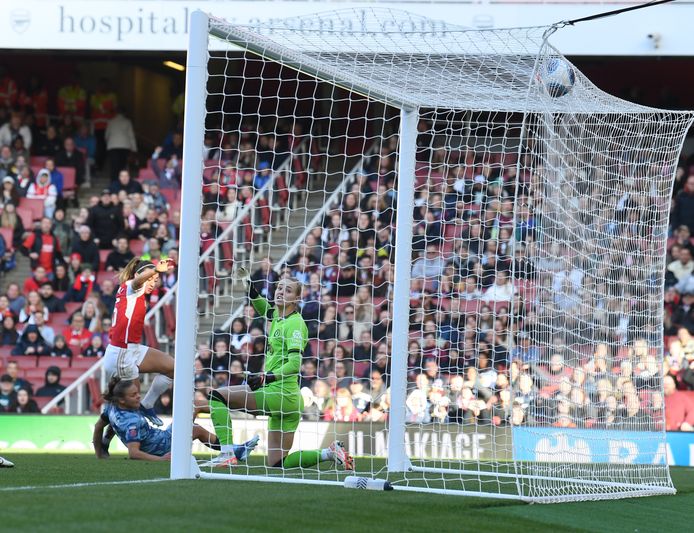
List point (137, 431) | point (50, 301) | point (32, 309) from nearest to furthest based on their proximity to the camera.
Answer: point (137, 431), point (32, 309), point (50, 301)

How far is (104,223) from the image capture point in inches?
789

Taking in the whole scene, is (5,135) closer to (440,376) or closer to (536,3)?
(536,3)

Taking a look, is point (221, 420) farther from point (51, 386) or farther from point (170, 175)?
point (170, 175)

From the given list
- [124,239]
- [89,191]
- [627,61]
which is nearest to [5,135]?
[89,191]

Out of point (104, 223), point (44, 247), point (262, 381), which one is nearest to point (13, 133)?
point (44, 247)

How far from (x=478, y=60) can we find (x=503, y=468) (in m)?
4.36

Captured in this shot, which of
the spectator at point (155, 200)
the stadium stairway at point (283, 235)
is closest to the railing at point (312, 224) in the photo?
the stadium stairway at point (283, 235)

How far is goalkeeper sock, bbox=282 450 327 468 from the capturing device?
34.0 ft

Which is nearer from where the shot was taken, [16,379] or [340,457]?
[340,457]

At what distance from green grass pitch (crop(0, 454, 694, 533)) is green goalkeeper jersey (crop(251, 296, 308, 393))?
1.37m

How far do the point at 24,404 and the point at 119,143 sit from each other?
642cm

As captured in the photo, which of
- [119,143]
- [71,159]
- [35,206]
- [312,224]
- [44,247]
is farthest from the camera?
[119,143]

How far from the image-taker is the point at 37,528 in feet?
19.7

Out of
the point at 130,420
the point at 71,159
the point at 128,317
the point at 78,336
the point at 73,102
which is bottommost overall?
the point at 130,420
